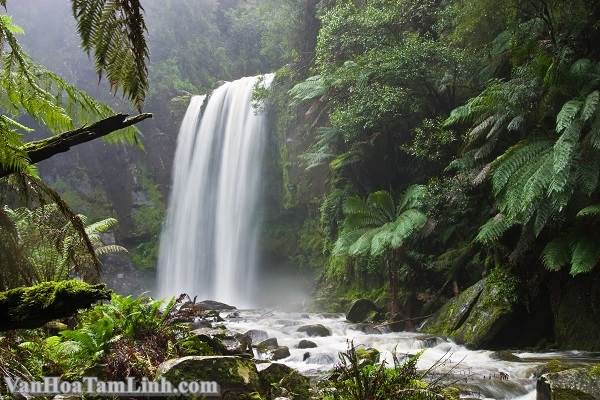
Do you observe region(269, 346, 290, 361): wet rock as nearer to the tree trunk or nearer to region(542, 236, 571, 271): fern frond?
the tree trunk

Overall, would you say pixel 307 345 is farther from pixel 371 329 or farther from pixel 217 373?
pixel 217 373

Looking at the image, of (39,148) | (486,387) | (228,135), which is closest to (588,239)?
(486,387)

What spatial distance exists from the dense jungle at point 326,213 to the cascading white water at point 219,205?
0.29 feet

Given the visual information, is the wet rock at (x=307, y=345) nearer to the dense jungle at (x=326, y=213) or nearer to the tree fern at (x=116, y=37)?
the dense jungle at (x=326, y=213)

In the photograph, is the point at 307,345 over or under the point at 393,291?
under

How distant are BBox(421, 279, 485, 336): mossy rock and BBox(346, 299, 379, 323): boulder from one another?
1.73m

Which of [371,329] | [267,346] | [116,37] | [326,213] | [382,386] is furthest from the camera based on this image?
[326,213]

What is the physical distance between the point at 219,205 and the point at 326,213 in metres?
7.74

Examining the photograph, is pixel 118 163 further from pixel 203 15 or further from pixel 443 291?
pixel 443 291

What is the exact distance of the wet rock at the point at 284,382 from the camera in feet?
12.2

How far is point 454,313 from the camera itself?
8.03 metres

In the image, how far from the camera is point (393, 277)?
32.1 ft

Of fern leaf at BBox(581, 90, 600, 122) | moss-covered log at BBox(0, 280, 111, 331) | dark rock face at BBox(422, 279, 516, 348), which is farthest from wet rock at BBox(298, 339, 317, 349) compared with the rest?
moss-covered log at BBox(0, 280, 111, 331)

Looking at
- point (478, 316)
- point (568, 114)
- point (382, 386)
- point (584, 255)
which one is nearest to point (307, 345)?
point (478, 316)
